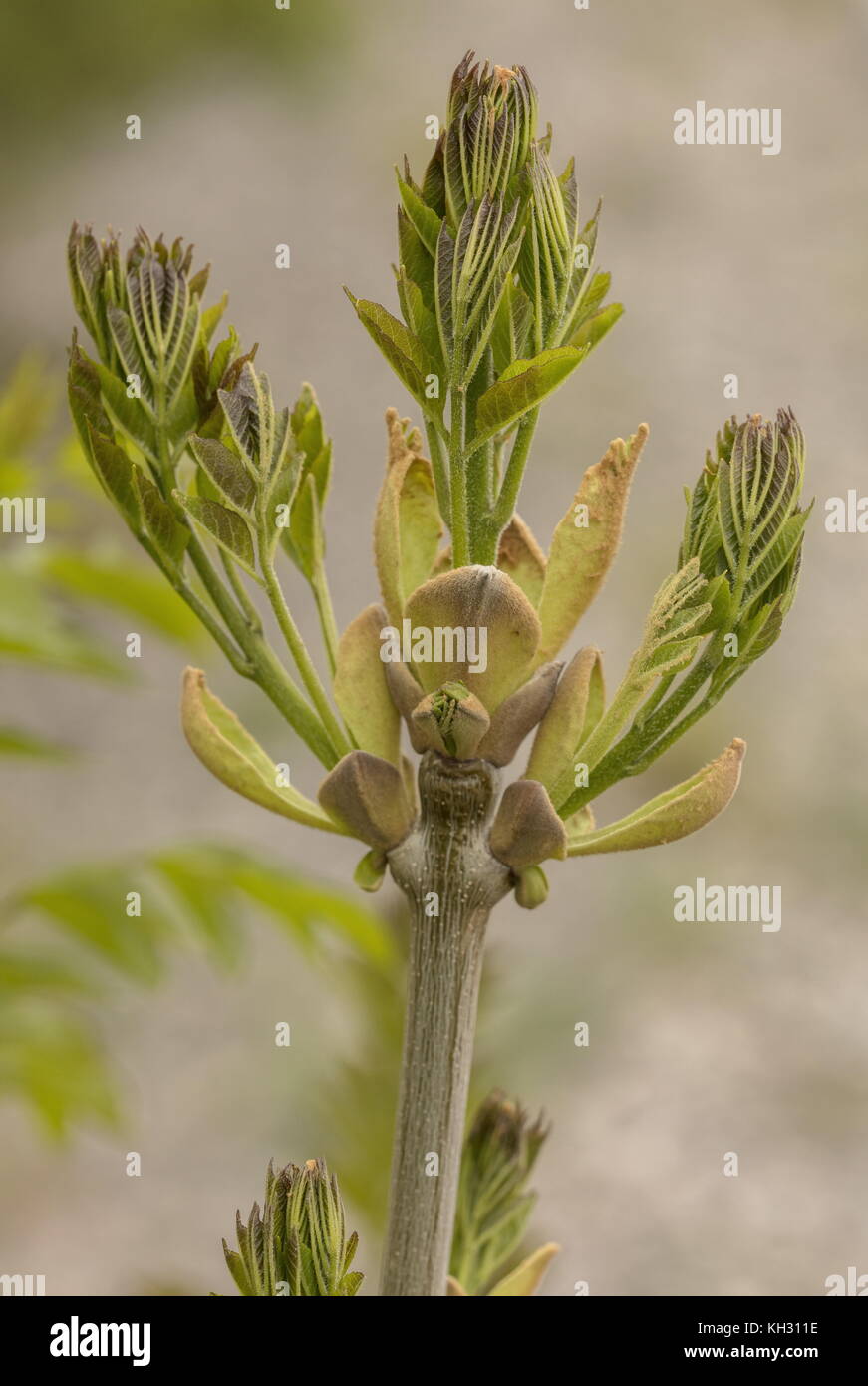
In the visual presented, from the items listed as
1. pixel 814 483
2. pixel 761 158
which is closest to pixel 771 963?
pixel 814 483

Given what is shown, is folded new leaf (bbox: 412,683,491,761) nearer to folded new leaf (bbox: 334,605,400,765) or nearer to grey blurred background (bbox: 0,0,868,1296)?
folded new leaf (bbox: 334,605,400,765)

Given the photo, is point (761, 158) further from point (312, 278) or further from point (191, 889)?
point (191, 889)

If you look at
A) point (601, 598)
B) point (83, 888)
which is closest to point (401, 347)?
point (83, 888)

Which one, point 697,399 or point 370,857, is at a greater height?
point 697,399

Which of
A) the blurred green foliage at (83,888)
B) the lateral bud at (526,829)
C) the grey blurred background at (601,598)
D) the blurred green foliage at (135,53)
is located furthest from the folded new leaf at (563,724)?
the blurred green foliage at (135,53)

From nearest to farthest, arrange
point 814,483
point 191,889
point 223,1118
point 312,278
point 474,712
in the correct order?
point 474,712, point 191,889, point 223,1118, point 814,483, point 312,278

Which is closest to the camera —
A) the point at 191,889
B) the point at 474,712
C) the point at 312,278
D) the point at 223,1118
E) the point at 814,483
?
the point at 474,712

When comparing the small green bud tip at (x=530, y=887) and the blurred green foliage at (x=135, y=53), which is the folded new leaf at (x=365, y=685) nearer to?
the small green bud tip at (x=530, y=887)
